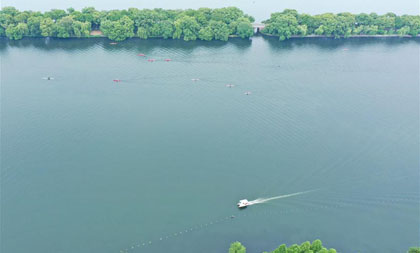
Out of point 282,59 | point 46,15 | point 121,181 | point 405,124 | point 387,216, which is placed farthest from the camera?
point 46,15

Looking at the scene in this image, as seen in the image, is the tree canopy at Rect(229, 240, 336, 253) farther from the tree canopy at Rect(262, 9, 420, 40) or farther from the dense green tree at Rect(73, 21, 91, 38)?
the dense green tree at Rect(73, 21, 91, 38)

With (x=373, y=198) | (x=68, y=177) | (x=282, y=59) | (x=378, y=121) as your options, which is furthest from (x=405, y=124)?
(x=68, y=177)

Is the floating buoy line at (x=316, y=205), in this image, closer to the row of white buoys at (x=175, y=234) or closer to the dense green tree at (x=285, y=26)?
the row of white buoys at (x=175, y=234)

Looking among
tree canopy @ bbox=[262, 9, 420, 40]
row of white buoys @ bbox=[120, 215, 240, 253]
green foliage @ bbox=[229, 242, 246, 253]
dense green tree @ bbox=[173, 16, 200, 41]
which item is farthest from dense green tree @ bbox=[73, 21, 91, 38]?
green foliage @ bbox=[229, 242, 246, 253]

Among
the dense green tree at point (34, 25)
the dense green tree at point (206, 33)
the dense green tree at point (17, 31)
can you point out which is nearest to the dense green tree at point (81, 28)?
the dense green tree at point (34, 25)

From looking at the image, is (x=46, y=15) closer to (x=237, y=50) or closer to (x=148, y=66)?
(x=148, y=66)
